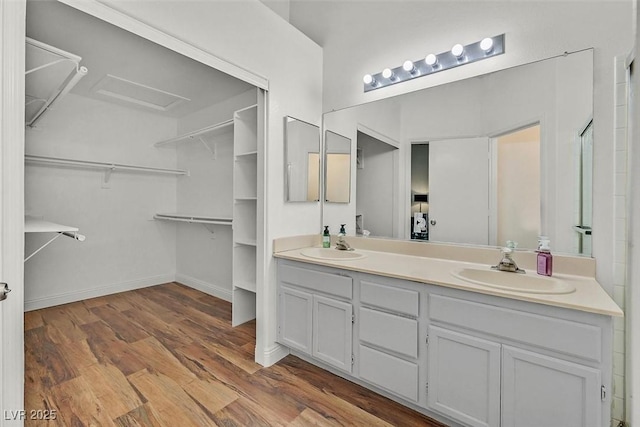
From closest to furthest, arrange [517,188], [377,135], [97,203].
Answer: [517,188], [377,135], [97,203]

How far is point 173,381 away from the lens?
197 centimetres

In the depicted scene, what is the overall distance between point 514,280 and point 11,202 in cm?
231

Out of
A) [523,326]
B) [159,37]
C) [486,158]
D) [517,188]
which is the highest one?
[159,37]

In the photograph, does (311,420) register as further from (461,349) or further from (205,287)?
(205,287)

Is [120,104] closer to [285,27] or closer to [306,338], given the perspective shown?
[285,27]

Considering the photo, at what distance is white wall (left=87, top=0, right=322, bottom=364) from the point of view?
1.68m

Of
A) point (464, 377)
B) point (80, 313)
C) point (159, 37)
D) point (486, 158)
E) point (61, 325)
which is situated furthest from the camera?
point (80, 313)

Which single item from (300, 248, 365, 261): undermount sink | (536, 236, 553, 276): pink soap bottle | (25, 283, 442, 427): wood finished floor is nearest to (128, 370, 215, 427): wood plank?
(25, 283, 442, 427): wood finished floor

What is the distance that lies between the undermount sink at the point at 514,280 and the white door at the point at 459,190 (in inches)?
11.0

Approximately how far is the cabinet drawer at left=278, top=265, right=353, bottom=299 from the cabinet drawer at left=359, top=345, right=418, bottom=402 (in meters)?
0.36

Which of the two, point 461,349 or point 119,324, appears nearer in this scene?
point 461,349

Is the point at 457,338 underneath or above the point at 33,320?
above

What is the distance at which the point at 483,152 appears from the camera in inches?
74.2

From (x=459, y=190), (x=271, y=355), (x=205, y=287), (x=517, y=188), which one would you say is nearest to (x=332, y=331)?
(x=271, y=355)
